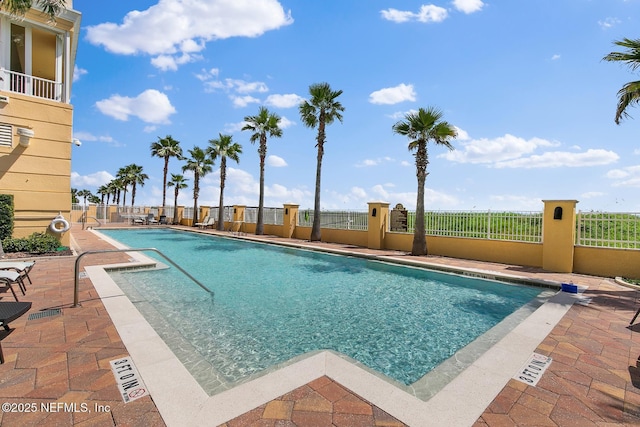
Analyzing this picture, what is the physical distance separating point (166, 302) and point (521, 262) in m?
9.92

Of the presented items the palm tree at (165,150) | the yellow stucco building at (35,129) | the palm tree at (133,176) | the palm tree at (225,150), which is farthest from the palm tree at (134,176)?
the yellow stucco building at (35,129)

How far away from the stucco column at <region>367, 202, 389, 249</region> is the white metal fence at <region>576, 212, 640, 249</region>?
634cm

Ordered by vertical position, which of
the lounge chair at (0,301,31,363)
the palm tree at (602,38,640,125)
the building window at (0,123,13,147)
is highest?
the palm tree at (602,38,640,125)

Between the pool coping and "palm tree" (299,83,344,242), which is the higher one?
"palm tree" (299,83,344,242)

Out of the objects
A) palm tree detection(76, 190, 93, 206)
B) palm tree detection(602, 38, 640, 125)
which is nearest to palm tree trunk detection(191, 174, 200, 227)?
palm tree detection(602, 38, 640, 125)

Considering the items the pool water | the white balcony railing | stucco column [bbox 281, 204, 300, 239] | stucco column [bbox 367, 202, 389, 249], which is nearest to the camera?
the pool water

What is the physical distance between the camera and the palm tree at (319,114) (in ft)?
50.4

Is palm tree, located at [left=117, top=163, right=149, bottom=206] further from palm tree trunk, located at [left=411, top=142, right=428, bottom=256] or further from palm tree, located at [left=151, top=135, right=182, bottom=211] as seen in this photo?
palm tree trunk, located at [left=411, top=142, right=428, bottom=256]

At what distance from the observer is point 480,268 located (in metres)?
8.62

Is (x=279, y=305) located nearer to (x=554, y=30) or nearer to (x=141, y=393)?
(x=141, y=393)

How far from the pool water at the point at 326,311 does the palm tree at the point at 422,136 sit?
2.76m

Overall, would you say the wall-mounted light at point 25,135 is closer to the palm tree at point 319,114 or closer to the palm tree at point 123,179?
the palm tree at point 319,114

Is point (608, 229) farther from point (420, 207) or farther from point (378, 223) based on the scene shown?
point (378, 223)

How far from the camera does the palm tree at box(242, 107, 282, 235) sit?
62.1 ft
